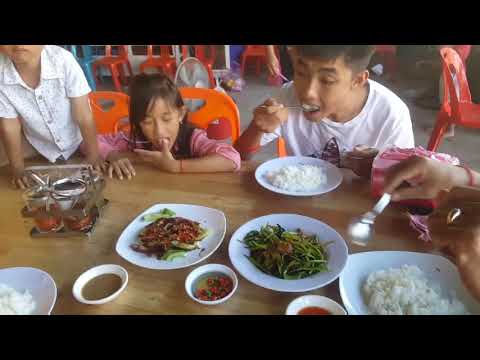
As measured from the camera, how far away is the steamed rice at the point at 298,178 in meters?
1.05

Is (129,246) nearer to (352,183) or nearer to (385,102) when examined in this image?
(352,183)

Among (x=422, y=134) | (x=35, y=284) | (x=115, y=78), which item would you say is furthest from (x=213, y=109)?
(x=115, y=78)

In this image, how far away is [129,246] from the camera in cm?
86

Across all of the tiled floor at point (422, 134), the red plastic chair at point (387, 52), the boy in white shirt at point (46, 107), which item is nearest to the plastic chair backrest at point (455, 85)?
the tiled floor at point (422, 134)

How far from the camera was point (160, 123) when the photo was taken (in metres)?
1.33

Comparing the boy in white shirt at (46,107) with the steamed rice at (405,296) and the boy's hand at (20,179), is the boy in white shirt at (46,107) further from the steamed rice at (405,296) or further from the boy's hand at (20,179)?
the steamed rice at (405,296)

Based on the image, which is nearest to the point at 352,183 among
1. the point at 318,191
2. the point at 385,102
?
the point at 318,191

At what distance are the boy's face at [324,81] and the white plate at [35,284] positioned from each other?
0.75 meters

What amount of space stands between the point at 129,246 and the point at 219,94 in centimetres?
85

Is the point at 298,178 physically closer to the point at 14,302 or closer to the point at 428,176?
the point at 428,176

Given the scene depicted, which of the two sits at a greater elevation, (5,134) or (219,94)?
(219,94)

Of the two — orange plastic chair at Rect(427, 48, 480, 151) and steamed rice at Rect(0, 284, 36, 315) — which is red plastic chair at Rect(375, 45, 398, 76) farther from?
orange plastic chair at Rect(427, 48, 480, 151)

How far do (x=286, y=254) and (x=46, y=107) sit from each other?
1.25 m

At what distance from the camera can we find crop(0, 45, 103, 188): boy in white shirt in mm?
1372
